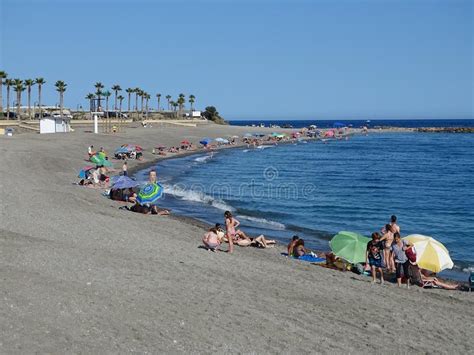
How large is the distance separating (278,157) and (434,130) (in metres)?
88.5

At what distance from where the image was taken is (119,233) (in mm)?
17109

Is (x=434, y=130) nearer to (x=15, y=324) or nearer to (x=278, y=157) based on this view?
(x=278, y=157)

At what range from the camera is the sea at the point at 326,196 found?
911 inches

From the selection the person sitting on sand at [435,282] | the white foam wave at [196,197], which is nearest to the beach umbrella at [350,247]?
the person sitting on sand at [435,282]

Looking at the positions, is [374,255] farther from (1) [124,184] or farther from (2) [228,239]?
(1) [124,184]

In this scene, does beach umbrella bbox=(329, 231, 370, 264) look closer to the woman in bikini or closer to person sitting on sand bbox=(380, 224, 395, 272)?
person sitting on sand bbox=(380, 224, 395, 272)

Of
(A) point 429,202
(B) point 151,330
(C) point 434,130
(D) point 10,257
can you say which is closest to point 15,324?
(B) point 151,330

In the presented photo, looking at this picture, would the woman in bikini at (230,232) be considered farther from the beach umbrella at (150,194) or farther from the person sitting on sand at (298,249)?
the beach umbrella at (150,194)

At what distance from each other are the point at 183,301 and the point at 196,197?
19386 millimetres

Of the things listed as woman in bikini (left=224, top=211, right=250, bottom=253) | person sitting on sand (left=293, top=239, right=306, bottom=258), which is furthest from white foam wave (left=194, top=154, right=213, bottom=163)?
person sitting on sand (left=293, top=239, right=306, bottom=258)

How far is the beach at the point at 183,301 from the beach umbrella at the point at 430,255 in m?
0.89

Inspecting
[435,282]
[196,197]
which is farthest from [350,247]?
[196,197]

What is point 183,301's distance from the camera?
35.5 ft

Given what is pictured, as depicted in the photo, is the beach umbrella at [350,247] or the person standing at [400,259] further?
the beach umbrella at [350,247]
